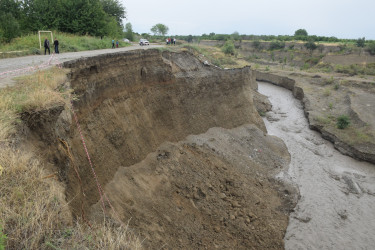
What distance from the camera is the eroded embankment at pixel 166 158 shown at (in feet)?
31.0

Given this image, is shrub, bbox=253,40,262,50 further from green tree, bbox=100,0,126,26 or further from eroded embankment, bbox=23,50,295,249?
eroded embankment, bbox=23,50,295,249

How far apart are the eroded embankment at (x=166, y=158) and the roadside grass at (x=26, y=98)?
46cm

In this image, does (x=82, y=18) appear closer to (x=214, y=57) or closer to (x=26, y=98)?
(x=26, y=98)

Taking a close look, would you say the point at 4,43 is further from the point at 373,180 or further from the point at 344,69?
the point at 344,69

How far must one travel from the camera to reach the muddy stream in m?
12.0

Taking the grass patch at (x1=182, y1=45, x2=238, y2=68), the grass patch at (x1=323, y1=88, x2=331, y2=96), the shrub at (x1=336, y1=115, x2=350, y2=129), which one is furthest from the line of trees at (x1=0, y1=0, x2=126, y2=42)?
the grass patch at (x1=323, y1=88, x2=331, y2=96)

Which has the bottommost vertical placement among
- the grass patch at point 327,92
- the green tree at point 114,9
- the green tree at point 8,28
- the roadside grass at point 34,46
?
the grass patch at point 327,92

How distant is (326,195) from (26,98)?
15343mm

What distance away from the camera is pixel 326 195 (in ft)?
48.8

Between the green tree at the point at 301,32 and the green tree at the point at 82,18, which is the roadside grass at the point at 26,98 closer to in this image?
the green tree at the point at 82,18

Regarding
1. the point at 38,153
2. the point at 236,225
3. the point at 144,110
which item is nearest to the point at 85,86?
the point at 144,110

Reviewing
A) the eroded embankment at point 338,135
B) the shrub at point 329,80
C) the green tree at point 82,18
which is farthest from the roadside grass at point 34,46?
the shrub at point 329,80

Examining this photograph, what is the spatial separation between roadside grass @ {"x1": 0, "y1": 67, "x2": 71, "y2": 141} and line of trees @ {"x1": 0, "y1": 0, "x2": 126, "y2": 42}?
14196 mm

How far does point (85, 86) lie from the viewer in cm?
1067
